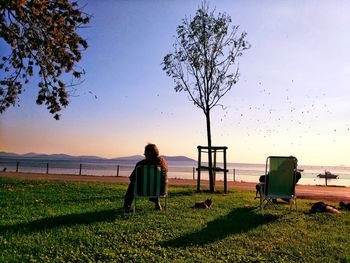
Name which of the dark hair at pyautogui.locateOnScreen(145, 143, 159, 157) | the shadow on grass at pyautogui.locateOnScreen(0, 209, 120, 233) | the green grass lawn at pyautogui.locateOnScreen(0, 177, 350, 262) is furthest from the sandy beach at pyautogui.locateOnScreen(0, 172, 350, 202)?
the shadow on grass at pyautogui.locateOnScreen(0, 209, 120, 233)

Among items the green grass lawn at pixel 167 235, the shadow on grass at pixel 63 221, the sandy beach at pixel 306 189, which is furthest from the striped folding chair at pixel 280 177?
the sandy beach at pixel 306 189

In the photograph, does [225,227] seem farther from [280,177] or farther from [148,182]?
[280,177]

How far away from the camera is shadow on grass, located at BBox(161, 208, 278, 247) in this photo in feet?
20.3

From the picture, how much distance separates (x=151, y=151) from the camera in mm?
9328

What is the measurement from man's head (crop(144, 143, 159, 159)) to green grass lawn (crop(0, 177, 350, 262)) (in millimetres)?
1362

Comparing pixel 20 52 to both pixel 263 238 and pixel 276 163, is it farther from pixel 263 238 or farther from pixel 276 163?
pixel 263 238

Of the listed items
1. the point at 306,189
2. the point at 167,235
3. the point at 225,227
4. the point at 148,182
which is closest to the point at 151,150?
the point at 148,182

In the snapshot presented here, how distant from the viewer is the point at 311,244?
20.7ft

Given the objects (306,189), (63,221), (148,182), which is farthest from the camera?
(306,189)

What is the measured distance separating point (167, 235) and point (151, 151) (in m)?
3.12

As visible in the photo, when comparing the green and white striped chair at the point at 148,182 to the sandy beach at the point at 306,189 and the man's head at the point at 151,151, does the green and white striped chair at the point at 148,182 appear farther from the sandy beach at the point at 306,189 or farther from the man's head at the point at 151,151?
the sandy beach at the point at 306,189

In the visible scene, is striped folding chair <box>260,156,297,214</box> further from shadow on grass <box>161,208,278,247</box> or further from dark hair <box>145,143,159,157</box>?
dark hair <box>145,143,159,157</box>

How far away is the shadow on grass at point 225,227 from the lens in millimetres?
6199

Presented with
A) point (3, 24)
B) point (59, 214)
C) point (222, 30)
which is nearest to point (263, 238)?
point (59, 214)
